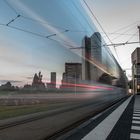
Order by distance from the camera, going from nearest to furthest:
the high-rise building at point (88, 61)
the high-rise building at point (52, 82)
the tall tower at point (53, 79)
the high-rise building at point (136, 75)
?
the high-rise building at point (52, 82) → the tall tower at point (53, 79) → the high-rise building at point (88, 61) → the high-rise building at point (136, 75)

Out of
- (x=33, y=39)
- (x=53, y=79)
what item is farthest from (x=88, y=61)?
(x=33, y=39)

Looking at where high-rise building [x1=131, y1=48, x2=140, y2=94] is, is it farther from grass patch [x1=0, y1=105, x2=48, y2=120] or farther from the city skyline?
grass patch [x1=0, y1=105, x2=48, y2=120]

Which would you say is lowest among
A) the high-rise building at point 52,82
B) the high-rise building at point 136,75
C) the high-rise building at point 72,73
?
the high-rise building at point 52,82

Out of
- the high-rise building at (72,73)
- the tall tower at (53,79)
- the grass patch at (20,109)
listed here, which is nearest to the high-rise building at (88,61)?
the high-rise building at (72,73)

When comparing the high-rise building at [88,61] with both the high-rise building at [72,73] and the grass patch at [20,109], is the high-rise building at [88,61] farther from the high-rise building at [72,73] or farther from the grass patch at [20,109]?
the grass patch at [20,109]

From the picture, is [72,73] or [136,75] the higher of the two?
[136,75]

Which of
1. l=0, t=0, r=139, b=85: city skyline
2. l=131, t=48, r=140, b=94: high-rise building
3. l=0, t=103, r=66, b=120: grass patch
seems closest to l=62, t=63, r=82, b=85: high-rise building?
l=0, t=0, r=139, b=85: city skyline

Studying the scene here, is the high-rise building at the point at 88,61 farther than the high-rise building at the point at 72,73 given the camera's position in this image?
Yes

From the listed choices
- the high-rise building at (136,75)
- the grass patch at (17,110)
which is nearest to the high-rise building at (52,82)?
the grass patch at (17,110)

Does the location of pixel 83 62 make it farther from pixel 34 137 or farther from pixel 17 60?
pixel 17 60

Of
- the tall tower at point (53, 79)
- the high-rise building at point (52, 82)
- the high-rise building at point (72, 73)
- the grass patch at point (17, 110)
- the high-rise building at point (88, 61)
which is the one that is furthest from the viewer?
the high-rise building at point (88, 61)

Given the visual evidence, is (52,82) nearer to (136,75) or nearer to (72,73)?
(72,73)

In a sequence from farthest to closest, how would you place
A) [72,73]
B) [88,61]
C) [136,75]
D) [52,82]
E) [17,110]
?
[136,75] < [88,61] < [72,73] < [52,82] < [17,110]

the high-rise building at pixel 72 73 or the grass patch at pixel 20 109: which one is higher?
the high-rise building at pixel 72 73
